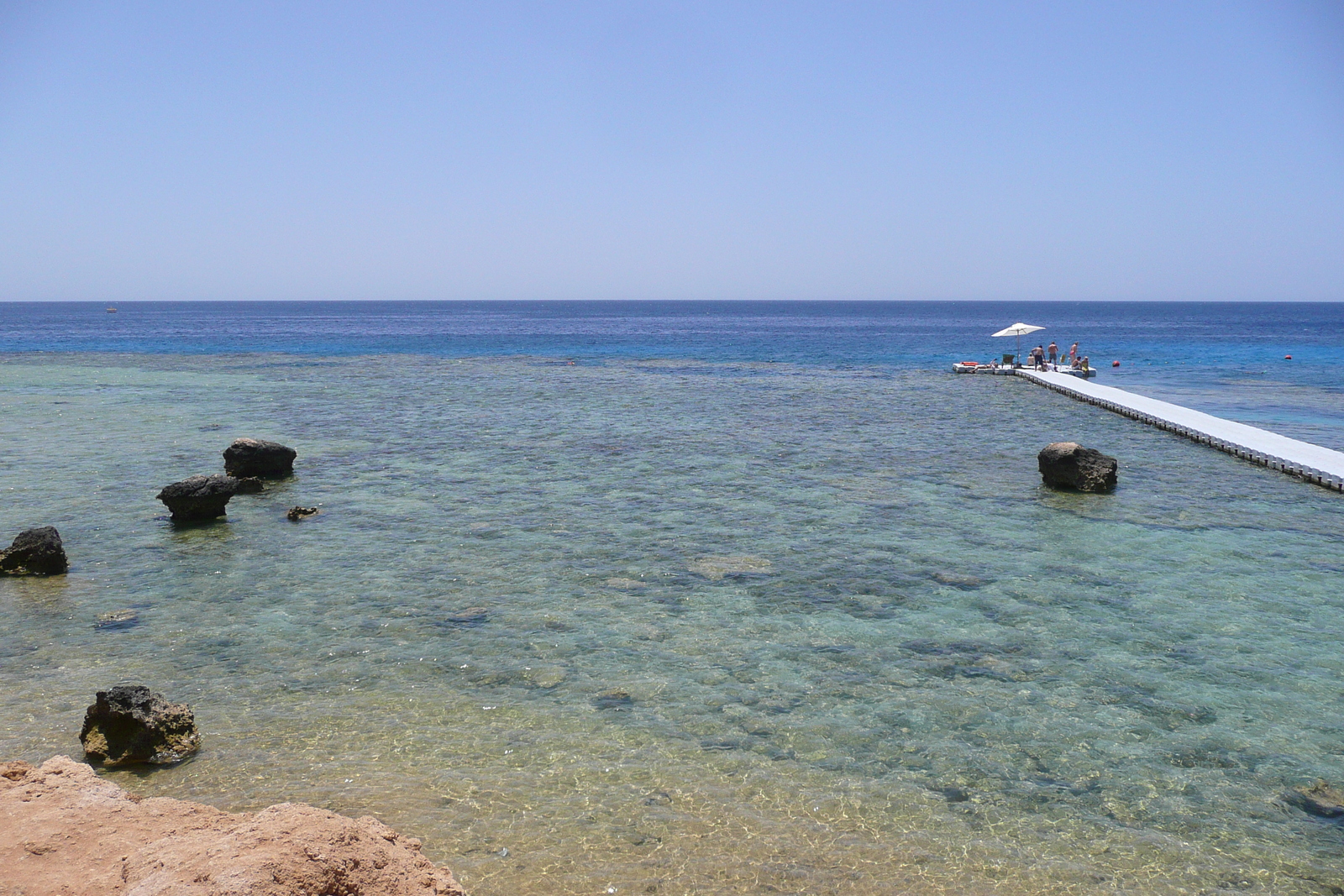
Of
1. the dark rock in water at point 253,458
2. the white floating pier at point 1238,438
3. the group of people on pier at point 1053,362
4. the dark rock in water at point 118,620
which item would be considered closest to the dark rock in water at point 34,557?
the dark rock in water at point 118,620

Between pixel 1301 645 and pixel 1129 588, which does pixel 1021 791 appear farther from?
pixel 1129 588

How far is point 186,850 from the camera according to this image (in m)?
5.73

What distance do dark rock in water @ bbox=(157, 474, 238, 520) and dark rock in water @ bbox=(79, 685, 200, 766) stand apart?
1008cm

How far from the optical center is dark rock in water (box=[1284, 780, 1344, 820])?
28.2 feet

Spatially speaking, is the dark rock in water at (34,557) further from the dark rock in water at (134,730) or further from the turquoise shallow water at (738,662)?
the dark rock in water at (134,730)

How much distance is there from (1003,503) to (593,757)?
14.5 meters

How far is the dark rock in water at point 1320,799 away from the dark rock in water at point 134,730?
36.3ft

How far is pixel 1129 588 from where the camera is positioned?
15.1 m

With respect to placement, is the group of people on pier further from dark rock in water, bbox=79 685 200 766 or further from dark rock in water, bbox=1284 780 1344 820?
dark rock in water, bbox=79 685 200 766

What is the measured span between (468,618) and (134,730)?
5.06 meters

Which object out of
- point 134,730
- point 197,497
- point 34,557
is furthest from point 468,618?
point 197,497

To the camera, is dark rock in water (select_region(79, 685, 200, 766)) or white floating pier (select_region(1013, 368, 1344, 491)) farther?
white floating pier (select_region(1013, 368, 1344, 491))

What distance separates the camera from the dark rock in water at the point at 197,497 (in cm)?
1877

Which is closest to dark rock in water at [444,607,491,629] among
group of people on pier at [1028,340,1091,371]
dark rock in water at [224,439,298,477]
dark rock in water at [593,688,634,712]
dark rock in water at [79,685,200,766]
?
Result: dark rock in water at [593,688,634,712]
